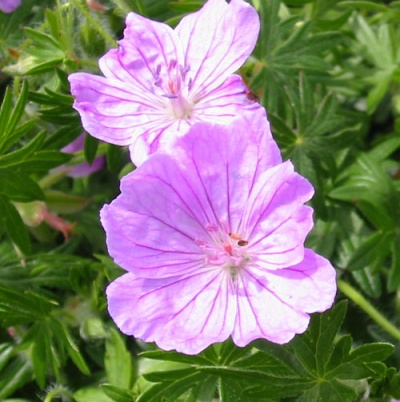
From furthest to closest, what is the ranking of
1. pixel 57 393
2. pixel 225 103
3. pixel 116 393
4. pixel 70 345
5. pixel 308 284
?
pixel 57 393, pixel 70 345, pixel 116 393, pixel 225 103, pixel 308 284

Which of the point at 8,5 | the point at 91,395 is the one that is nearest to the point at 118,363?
the point at 91,395

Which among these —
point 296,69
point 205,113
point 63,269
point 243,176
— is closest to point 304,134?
point 296,69

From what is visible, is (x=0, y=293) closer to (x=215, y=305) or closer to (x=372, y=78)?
(x=215, y=305)

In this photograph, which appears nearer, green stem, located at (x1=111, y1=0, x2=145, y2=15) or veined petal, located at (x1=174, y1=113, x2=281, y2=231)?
veined petal, located at (x1=174, y1=113, x2=281, y2=231)

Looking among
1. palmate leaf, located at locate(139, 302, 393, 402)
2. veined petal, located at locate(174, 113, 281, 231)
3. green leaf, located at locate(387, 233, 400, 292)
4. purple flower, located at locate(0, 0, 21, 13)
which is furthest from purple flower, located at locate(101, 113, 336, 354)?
purple flower, located at locate(0, 0, 21, 13)

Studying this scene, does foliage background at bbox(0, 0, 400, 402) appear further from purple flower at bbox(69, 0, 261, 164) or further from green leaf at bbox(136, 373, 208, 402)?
purple flower at bbox(69, 0, 261, 164)

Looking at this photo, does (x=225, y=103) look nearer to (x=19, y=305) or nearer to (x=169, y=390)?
(x=169, y=390)

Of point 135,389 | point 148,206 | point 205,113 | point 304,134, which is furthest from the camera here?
point 304,134
